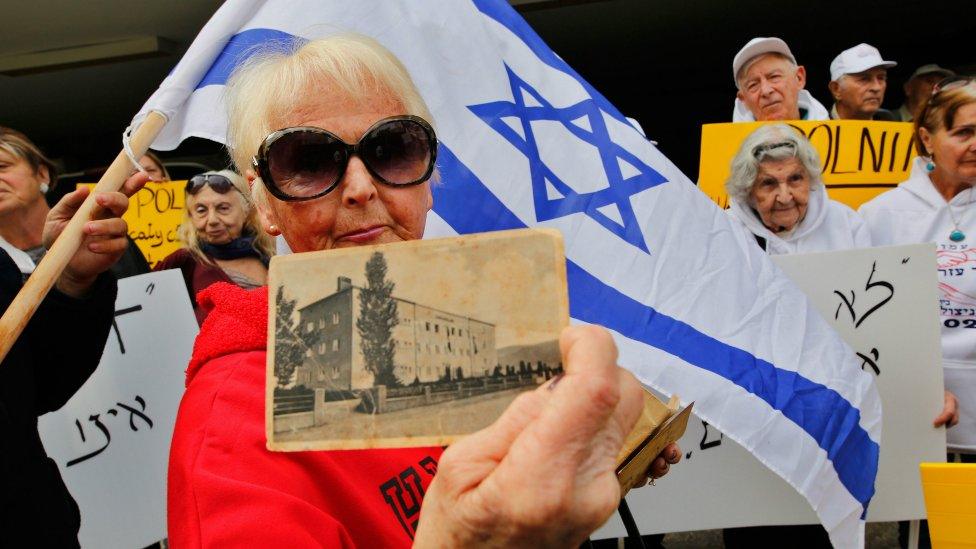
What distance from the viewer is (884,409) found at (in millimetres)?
2916

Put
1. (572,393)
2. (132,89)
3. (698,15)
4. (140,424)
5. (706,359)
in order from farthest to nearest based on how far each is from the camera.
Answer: (132,89) → (698,15) → (140,424) → (706,359) → (572,393)

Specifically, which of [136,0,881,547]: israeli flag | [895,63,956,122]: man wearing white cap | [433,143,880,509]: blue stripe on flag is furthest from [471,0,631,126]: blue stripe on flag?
[895,63,956,122]: man wearing white cap

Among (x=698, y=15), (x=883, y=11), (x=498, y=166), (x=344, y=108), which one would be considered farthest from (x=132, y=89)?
(x=344, y=108)

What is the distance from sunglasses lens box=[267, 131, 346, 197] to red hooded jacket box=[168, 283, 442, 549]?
158mm

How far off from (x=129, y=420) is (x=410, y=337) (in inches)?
94.3

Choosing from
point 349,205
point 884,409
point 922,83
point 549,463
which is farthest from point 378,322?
point 922,83

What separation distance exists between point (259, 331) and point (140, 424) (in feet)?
6.68

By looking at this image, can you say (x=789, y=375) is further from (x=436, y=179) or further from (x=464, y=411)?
(x=464, y=411)

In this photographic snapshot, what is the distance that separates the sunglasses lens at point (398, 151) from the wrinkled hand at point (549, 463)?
0.51 m

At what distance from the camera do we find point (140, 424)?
2916 millimetres

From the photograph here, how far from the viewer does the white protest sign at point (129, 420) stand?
9.14 feet

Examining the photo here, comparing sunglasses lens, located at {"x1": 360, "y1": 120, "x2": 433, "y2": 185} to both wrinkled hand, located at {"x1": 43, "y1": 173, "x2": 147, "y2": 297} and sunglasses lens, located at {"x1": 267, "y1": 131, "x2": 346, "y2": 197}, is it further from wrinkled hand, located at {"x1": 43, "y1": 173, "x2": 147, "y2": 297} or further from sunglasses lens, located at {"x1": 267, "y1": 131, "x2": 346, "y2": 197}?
wrinkled hand, located at {"x1": 43, "y1": 173, "x2": 147, "y2": 297}

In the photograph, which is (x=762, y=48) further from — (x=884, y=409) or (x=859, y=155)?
(x=884, y=409)

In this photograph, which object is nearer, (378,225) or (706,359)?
(378,225)
